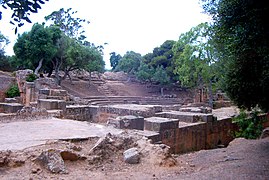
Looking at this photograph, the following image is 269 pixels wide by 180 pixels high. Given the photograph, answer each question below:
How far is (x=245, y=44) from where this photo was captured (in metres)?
5.80

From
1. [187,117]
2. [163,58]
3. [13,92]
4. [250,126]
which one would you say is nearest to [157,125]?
[187,117]

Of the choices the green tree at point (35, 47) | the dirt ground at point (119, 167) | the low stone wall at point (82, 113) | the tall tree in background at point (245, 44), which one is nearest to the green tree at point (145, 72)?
the green tree at point (35, 47)

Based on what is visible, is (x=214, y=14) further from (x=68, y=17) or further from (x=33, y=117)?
(x=68, y=17)

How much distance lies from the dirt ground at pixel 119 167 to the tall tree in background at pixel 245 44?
1.65m

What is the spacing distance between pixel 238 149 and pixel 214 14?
3.92m

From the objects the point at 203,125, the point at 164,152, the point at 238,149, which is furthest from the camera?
the point at 203,125

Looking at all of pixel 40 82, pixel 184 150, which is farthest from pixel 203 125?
pixel 40 82

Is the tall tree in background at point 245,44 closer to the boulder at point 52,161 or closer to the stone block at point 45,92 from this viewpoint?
the boulder at point 52,161

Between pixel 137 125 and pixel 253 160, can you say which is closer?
pixel 253 160

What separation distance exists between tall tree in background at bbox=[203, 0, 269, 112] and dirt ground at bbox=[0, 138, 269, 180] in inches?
64.9

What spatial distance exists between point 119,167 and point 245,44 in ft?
11.7

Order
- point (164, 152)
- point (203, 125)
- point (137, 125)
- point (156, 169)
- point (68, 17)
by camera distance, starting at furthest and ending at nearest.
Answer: point (68, 17) → point (203, 125) → point (137, 125) → point (164, 152) → point (156, 169)

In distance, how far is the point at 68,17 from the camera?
137 ft

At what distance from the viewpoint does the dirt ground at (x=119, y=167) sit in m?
5.07
